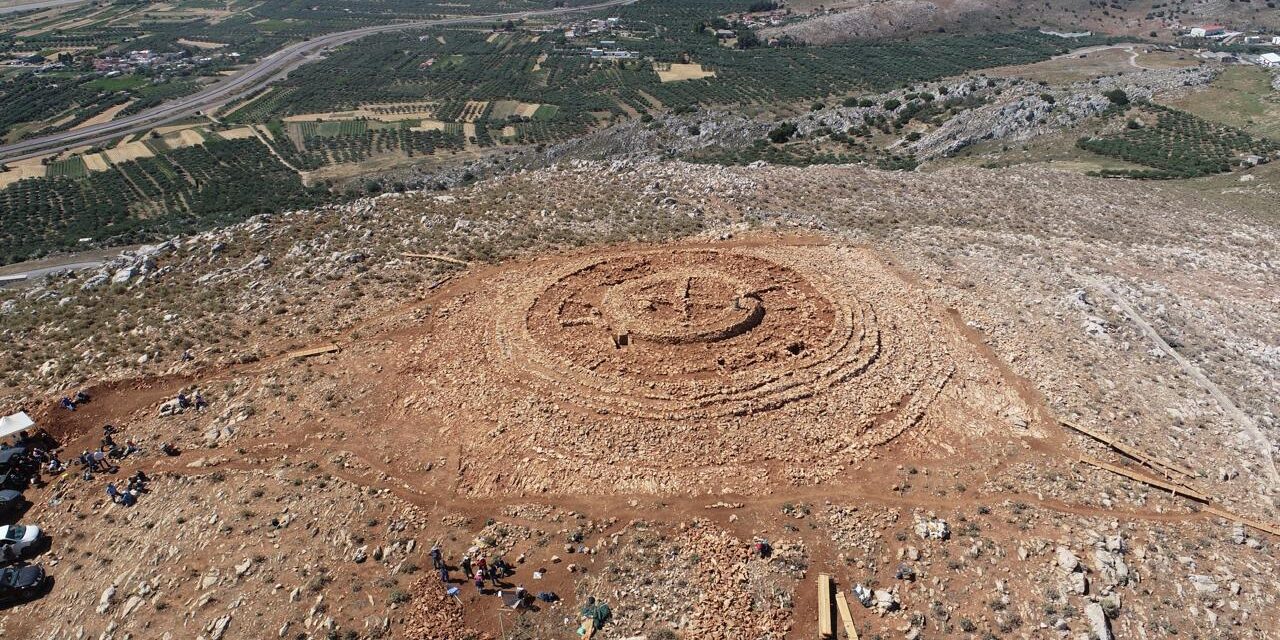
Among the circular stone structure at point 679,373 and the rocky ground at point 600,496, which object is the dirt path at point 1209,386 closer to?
the rocky ground at point 600,496

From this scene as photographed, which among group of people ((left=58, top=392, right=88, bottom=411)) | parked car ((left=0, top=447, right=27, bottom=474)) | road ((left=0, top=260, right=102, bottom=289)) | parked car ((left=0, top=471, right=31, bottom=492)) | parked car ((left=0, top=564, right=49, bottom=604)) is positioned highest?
group of people ((left=58, top=392, right=88, bottom=411))

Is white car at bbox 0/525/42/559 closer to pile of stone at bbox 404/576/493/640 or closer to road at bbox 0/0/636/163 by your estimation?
pile of stone at bbox 404/576/493/640

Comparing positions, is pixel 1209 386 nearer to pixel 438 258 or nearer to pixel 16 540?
pixel 438 258

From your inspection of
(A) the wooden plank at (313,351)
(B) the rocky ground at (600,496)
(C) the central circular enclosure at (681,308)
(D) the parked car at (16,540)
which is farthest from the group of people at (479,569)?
(A) the wooden plank at (313,351)

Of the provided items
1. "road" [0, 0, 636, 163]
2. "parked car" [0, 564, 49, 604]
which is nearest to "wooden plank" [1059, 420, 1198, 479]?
"parked car" [0, 564, 49, 604]

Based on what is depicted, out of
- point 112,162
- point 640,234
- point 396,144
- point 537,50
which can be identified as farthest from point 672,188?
point 537,50

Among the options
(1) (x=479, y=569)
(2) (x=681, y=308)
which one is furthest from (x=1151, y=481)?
(1) (x=479, y=569)

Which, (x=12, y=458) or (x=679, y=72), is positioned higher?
(x=679, y=72)
